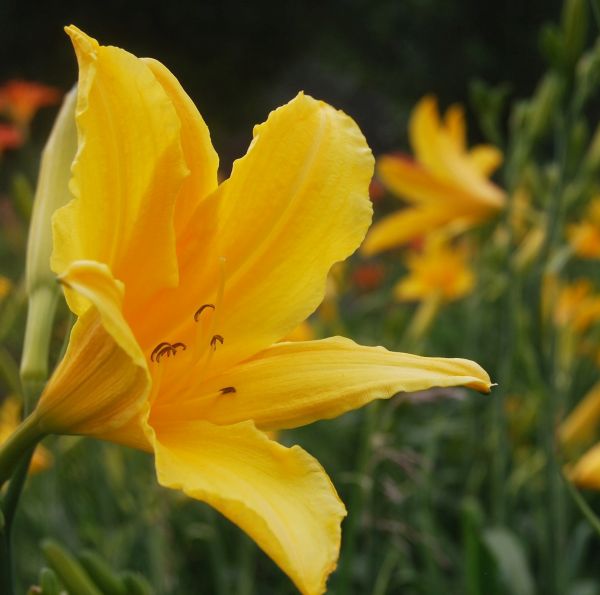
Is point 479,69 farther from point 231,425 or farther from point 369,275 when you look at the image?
point 231,425

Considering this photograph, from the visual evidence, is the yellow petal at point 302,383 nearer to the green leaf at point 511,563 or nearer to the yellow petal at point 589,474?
the yellow petal at point 589,474

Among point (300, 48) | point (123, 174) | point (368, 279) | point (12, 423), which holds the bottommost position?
point (123, 174)

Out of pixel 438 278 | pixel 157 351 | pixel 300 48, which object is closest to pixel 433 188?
pixel 438 278

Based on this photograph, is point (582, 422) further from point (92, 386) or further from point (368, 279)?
point (368, 279)

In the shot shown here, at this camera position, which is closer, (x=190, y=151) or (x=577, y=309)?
(x=190, y=151)

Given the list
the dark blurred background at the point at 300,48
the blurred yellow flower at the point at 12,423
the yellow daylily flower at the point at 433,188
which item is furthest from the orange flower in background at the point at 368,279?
the dark blurred background at the point at 300,48
